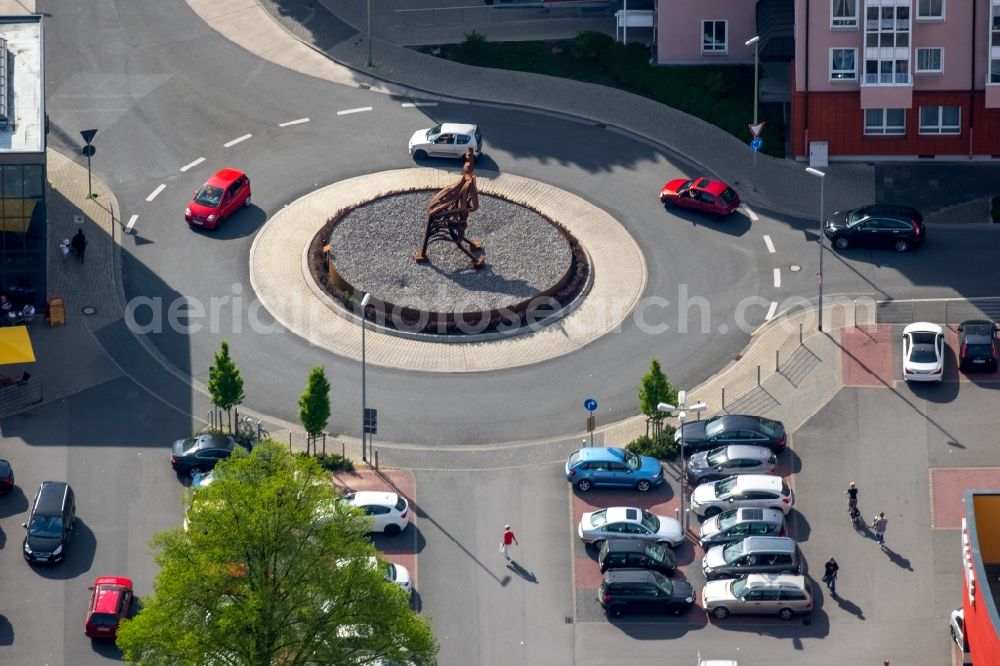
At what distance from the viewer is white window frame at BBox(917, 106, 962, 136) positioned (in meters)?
114

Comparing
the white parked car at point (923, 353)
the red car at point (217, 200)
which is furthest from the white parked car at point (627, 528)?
the red car at point (217, 200)

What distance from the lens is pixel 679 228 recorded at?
10994 centimetres

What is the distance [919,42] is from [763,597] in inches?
1388

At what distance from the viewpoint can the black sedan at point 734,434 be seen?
9562cm

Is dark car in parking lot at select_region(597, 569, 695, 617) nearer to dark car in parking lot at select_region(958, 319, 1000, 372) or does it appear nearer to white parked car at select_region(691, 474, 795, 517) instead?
white parked car at select_region(691, 474, 795, 517)

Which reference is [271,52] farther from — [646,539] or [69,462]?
[646,539]

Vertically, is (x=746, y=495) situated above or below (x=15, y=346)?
below

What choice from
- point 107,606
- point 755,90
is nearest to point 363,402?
point 107,606

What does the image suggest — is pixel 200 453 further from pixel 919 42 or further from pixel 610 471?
pixel 919 42

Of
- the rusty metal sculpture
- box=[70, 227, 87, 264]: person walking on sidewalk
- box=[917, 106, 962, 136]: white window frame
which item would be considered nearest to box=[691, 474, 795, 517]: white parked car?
the rusty metal sculpture

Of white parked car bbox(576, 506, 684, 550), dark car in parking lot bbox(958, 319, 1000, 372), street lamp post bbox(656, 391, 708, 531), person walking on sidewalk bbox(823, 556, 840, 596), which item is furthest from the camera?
dark car in parking lot bbox(958, 319, 1000, 372)

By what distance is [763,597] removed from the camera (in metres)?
87.6

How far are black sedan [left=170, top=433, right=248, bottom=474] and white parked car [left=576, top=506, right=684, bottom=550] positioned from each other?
1461 centimetres

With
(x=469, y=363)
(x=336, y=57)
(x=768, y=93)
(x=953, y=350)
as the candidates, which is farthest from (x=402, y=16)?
(x=953, y=350)
